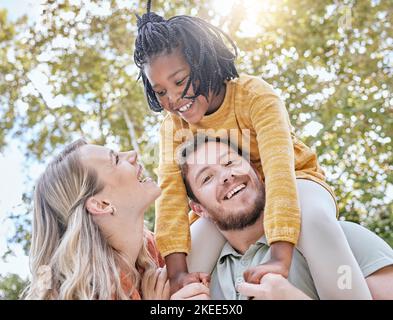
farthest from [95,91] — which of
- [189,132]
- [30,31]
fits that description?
[189,132]

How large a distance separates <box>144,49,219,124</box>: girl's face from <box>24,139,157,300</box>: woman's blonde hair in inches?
11.4

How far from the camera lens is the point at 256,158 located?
5.54 ft

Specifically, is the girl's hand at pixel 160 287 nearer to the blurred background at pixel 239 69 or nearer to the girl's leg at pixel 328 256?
the girl's leg at pixel 328 256

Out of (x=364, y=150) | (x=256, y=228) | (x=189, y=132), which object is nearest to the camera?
(x=256, y=228)

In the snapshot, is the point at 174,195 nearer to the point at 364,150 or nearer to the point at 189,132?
the point at 189,132

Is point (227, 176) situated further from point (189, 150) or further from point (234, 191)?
point (189, 150)

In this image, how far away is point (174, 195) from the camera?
1.66 m

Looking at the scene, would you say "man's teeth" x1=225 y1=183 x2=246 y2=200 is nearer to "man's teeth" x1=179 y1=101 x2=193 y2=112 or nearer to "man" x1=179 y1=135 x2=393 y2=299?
"man" x1=179 y1=135 x2=393 y2=299

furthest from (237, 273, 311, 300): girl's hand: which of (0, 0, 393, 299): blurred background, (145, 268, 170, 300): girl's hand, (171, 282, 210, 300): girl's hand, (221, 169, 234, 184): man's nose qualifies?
(0, 0, 393, 299): blurred background

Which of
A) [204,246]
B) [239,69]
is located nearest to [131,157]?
[204,246]

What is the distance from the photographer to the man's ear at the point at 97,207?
4.95ft

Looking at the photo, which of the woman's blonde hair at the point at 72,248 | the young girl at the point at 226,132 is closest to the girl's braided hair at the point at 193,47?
the young girl at the point at 226,132

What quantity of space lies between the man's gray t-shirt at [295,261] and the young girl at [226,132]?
0.22 ft

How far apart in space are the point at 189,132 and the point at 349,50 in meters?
3.44
